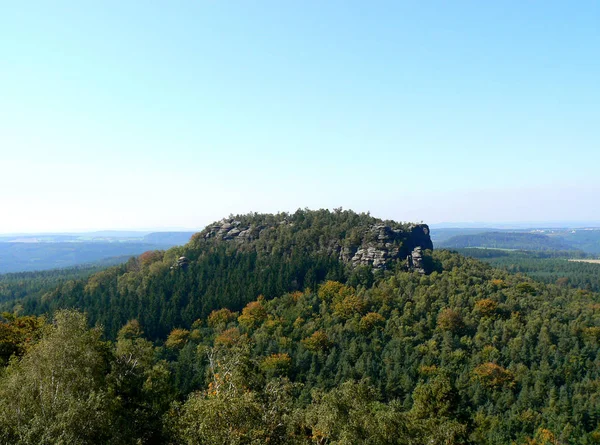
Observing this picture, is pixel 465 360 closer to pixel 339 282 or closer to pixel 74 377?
pixel 339 282

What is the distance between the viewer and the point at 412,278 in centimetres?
9225

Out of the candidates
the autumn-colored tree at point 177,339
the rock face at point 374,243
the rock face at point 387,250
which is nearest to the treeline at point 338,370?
the autumn-colored tree at point 177,339

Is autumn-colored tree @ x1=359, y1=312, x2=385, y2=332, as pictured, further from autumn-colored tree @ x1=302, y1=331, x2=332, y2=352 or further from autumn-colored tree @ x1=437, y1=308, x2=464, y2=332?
autumn-colored tree @ x1=437, y1=308, x2=464, y2=332

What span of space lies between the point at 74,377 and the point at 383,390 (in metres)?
49.6

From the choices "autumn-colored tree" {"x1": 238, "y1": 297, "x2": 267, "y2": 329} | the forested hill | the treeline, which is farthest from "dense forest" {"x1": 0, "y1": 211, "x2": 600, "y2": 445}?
the forested hill

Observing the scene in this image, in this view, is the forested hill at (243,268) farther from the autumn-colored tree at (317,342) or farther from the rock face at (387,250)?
the autumn-colored tree at (317,342)

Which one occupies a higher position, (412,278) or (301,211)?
(301,211)

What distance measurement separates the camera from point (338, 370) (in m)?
69.4

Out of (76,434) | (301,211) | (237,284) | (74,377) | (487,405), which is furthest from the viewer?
(301,211)

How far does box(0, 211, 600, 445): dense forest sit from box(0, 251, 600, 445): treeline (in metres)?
0.20

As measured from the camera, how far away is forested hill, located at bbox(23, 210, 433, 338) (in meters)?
94.3

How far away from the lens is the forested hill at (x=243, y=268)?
309ft

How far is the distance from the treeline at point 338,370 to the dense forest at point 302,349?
20 cm

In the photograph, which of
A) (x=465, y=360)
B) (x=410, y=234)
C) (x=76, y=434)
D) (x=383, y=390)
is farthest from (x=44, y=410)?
(x=410, y=234)
